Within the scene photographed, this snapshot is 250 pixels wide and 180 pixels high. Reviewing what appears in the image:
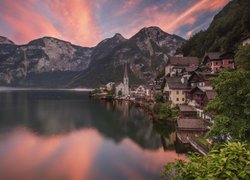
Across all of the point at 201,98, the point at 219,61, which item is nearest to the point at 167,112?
the point at 201,98

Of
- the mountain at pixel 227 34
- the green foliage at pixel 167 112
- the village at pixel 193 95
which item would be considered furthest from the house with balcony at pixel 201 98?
the mountain at pixel 227 34

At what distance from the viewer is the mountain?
247 ft

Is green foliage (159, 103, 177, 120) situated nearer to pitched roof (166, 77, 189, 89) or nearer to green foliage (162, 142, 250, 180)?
pitched roof (166, 77, 189, 89)

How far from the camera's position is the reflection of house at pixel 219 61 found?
67875 millimetres

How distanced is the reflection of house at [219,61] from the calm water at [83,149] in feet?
101

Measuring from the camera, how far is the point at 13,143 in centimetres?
4519

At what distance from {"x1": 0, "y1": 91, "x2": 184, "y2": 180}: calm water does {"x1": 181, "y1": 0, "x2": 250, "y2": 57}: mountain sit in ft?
158

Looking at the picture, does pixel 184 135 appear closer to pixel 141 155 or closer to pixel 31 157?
pixel 141 155

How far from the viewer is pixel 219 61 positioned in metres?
70.3

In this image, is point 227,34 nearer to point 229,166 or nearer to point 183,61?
point 183,61

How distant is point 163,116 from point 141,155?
2646cm

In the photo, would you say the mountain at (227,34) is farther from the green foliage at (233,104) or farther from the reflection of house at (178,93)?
the green foliage at (233,104)

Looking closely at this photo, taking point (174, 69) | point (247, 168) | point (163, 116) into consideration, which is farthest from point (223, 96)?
point (174, 69)

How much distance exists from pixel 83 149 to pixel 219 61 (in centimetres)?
5477
